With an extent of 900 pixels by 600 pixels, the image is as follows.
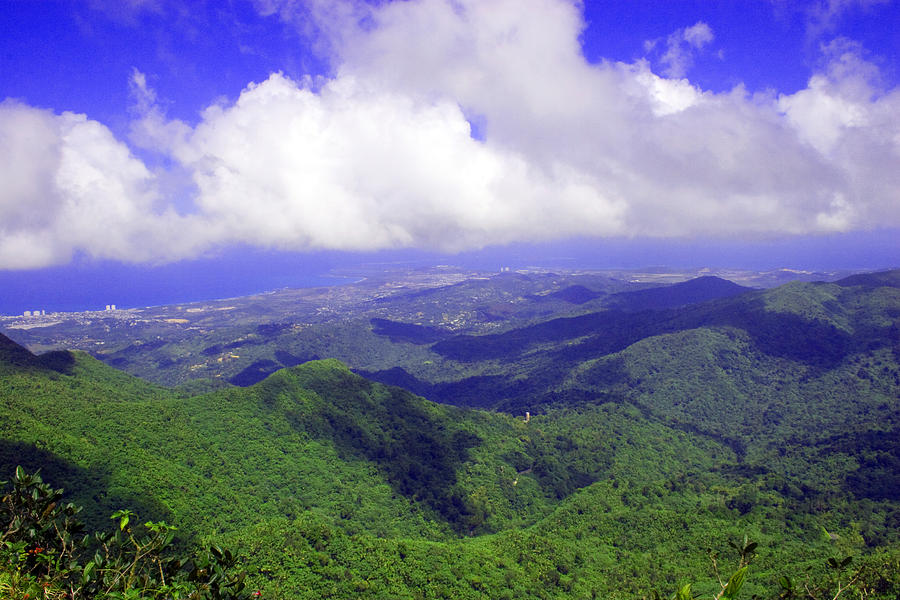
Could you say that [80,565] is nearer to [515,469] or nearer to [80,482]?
[80,482]

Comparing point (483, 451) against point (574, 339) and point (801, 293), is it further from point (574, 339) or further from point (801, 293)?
point (801, 293)

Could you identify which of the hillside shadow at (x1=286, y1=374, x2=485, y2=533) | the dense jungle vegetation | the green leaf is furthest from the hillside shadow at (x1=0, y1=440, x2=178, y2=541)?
the green leaf

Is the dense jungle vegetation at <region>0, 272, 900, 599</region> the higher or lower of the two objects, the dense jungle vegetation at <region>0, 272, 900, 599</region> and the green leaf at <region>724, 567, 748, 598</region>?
the lower

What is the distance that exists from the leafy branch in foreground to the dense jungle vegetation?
18.4 inches

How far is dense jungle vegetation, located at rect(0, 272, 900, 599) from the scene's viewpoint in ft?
117

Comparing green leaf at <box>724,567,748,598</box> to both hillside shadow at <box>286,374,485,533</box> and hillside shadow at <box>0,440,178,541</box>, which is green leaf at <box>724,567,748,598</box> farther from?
hillside shadow at <box>286,374,485,533</box>

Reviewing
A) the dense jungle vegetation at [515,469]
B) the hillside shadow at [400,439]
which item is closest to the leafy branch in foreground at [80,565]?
the dense jungle vegetation at [515,469]

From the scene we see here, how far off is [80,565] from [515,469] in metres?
65.9

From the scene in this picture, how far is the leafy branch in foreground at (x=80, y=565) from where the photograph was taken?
5.64 metres

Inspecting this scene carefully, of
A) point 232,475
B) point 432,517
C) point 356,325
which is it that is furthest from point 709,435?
point 356,325

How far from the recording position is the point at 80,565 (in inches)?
264

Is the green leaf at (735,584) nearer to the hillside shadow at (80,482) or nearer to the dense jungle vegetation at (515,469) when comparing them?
the dense jungle vegetation at (515,469)

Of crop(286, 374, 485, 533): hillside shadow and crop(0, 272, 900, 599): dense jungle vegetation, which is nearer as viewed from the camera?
crop(0, 272, 900, 599): dense jungle vegetation

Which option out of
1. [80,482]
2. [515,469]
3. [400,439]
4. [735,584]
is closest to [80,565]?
[735,584]
